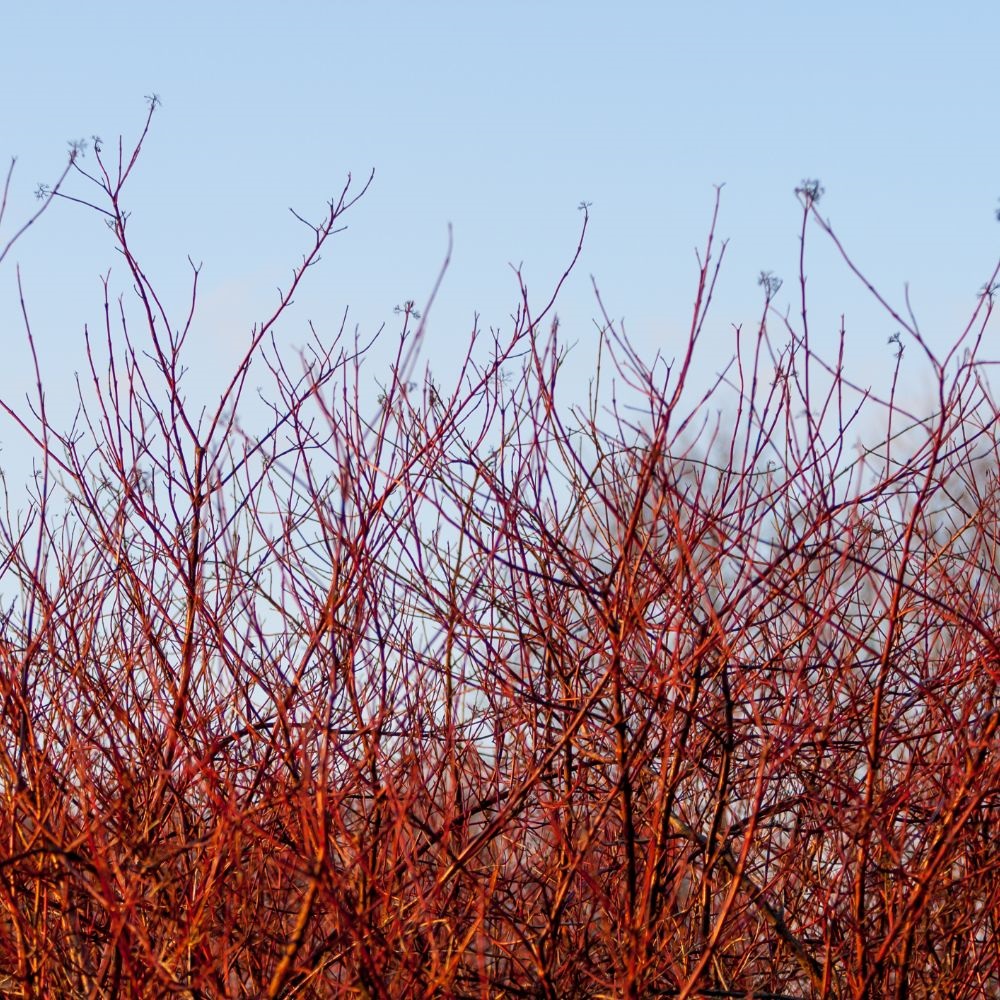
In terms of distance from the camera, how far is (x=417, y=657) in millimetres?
3203

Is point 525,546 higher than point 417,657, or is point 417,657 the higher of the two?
point 525,546

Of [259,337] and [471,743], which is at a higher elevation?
[259,337]

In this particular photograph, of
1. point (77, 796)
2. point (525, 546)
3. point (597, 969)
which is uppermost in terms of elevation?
point (525, 546)

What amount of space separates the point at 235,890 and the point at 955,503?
2692 mm

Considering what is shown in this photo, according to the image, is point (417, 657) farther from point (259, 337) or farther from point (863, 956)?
point (863, 956)

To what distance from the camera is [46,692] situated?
416 cm

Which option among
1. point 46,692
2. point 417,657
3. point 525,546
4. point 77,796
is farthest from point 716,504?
point 46,692

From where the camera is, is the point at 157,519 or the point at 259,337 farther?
the point at 157,519

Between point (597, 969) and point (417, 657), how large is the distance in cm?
111

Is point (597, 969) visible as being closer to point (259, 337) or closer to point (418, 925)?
point (418, 925)

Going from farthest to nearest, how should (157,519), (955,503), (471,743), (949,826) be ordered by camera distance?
1. (955,503)
2. (471,743)
3. (157,519)
4. (949,826)

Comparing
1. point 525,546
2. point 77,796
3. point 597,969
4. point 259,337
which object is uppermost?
point 259,337

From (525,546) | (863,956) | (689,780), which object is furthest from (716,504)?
(689,780)

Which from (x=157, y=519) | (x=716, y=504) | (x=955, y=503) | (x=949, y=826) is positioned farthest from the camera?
(x=955, y=503)
